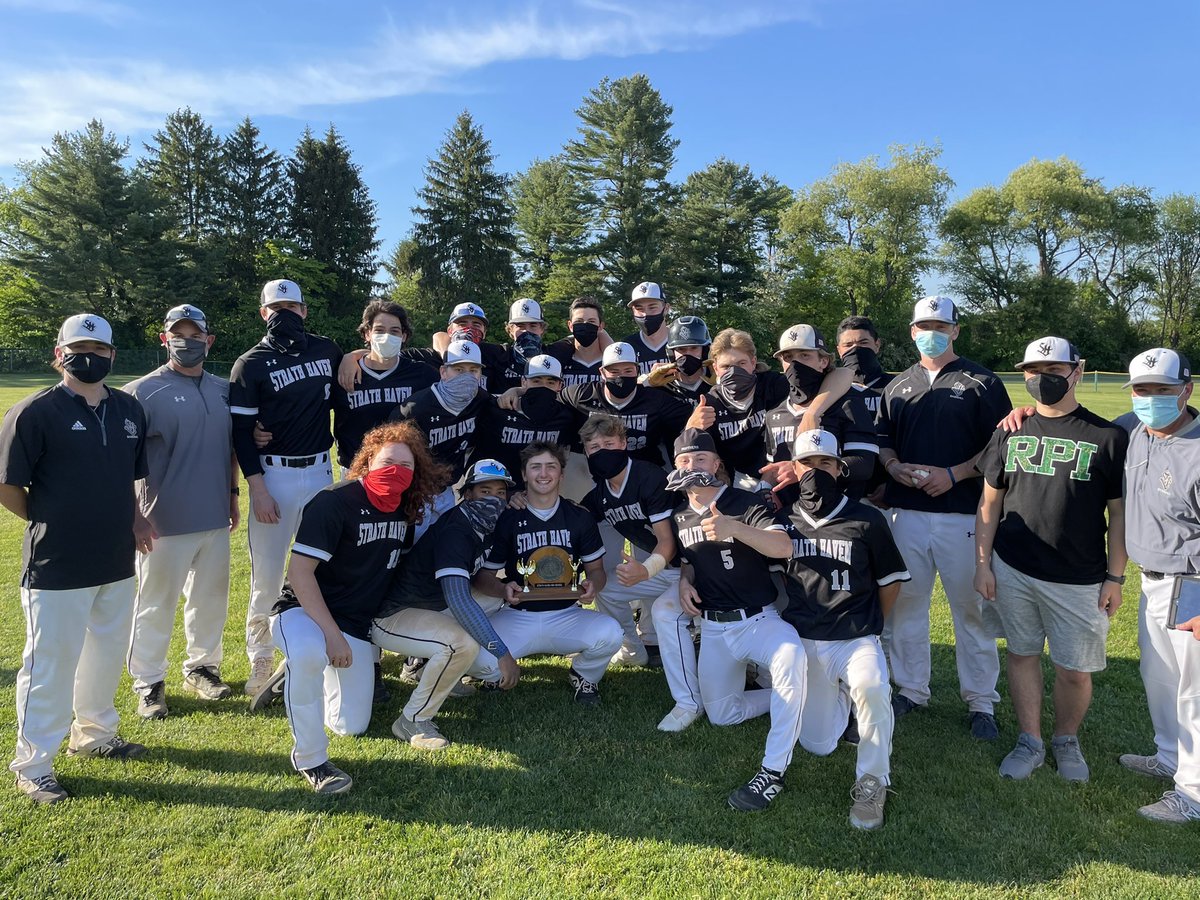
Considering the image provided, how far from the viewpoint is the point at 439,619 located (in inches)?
212

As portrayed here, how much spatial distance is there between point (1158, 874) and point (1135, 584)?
623 cm

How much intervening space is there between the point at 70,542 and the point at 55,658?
27.7 inches

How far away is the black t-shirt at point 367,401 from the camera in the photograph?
6.51 meters

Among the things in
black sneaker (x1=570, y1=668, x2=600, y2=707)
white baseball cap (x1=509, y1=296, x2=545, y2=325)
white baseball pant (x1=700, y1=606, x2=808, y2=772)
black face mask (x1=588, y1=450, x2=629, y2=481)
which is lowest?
black sneaker (x1=570, y1=668, x2=600, y2=707)

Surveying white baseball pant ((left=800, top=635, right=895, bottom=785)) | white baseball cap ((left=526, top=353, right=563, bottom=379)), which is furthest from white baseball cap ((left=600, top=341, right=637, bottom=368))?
white baseball pant ((left=800, top=635, right=895, bottom=785))

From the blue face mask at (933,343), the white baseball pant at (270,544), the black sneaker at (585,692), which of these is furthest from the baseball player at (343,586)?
the blue face mask at (933,343)

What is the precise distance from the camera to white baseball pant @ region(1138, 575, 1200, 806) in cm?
433

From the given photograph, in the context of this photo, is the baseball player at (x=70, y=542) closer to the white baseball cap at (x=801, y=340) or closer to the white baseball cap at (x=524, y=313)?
the white baseball cap at (x=524, y=313)

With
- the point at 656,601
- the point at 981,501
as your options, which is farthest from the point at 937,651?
the point at 656,601

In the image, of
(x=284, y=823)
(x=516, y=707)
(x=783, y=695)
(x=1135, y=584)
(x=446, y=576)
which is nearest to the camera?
(x=284, y=823)

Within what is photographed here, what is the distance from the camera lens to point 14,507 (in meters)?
4.52

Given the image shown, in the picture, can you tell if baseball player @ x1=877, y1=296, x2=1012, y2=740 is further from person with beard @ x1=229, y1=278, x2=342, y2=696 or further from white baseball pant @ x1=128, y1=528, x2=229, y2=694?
white baseball pant @ x1=128, y1=528, x2=229, y2=694

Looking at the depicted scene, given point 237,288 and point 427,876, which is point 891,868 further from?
point 237,288

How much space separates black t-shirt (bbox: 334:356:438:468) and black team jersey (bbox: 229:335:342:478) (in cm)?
19
